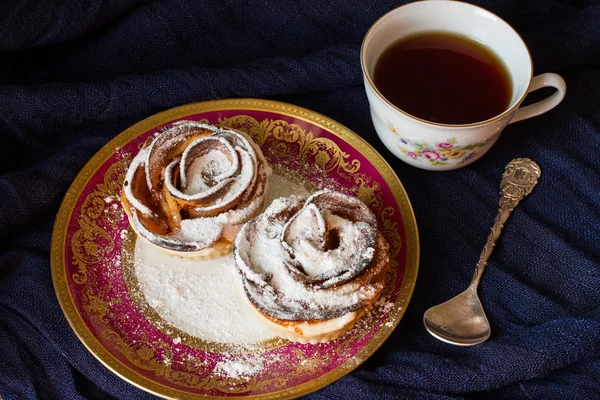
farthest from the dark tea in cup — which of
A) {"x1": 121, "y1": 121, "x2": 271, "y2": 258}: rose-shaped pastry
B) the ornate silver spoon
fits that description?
{"x1": 121, "y1": 121, "x2": 271, "y2": 258}: rose-shaped pastry

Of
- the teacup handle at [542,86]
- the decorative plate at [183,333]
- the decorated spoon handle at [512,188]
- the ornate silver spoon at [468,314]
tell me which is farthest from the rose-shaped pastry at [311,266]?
the teacup handle at [542,86]

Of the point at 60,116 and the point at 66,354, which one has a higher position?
the point at 60,116

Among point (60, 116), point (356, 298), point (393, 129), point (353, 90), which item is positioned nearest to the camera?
point (356, 298)

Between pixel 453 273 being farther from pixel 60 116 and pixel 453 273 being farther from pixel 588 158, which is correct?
pixel 60 116

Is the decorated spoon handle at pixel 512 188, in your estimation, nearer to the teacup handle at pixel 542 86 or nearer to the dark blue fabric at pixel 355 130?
the dark blue fabric at pixel 355 130

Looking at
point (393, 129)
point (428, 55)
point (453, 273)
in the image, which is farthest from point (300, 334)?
point (428, 55)

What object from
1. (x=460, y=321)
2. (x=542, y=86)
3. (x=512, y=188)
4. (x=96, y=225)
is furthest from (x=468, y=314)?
(x=96, y=225)
